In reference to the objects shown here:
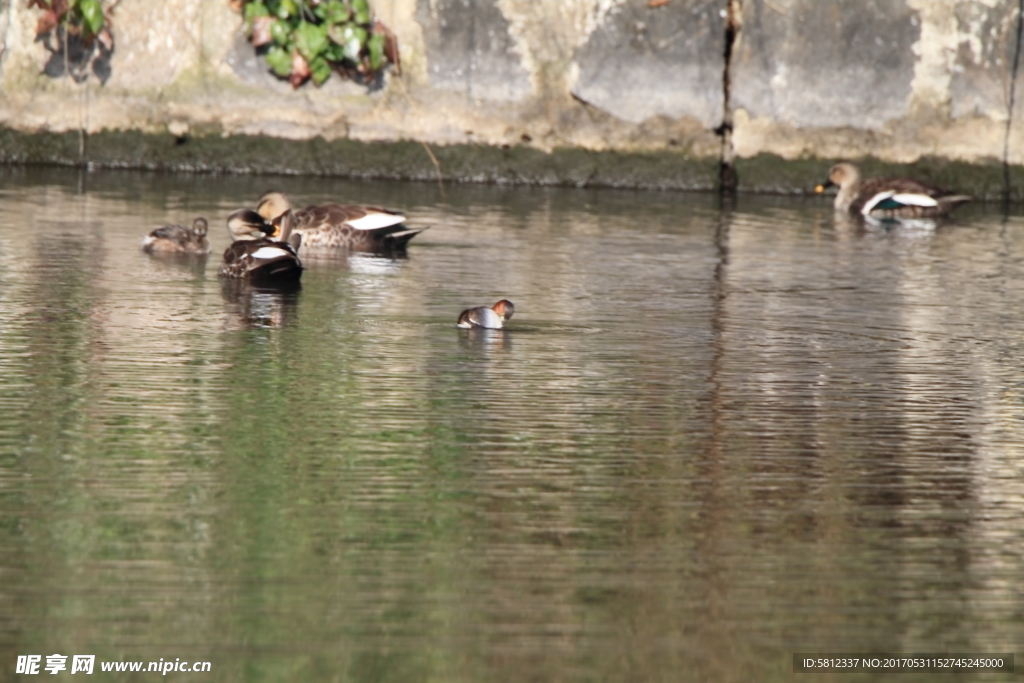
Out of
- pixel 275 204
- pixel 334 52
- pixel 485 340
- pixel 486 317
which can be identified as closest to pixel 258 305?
pixel 486 317

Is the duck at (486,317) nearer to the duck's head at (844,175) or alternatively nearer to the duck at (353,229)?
the duck at (353,229)

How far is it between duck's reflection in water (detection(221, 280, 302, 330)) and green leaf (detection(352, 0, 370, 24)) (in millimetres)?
6592

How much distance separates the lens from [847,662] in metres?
4.25

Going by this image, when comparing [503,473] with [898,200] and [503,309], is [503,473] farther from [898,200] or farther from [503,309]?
[898,200]

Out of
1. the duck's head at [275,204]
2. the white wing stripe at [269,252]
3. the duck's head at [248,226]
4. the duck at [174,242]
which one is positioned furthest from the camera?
the duck's head at [275,204]

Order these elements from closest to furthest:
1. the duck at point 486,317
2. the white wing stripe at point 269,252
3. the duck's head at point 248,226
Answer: the duck at point 486,317, the white wing stripe at point 269,252, the duck's head at point 248,226

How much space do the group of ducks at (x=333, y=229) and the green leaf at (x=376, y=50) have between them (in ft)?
10.9

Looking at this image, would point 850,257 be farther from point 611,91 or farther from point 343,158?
point 343,158

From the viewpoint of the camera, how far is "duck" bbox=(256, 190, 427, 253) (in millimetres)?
12461

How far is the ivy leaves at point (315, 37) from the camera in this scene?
54.2 feet

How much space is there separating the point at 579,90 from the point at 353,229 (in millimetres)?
4892

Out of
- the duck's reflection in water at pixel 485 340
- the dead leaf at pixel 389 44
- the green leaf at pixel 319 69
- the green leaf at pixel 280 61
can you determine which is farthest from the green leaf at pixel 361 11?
the duck's reflection in water at pixel 485 340

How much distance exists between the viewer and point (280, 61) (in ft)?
54.4

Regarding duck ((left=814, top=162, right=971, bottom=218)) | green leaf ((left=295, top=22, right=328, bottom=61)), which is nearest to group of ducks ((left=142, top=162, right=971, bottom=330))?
duck ((left=814, top=162, right=971, bottom=218))
